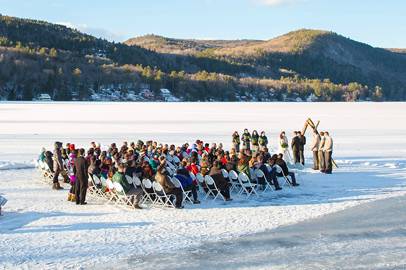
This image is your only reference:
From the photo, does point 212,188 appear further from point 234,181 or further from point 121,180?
point 121,180

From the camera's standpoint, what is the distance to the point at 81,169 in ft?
39.7

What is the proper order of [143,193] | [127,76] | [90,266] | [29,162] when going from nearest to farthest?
1. [90,266]
2. [143,193]
3. [29,162]
4. [127,76]

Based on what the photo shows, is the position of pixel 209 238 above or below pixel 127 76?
below

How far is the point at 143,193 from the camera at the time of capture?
39.5ft

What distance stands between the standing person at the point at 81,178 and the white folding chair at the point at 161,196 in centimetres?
156

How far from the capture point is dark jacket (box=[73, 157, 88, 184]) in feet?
39.5

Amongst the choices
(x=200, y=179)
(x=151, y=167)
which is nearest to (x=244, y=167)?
(x=200, y=179)

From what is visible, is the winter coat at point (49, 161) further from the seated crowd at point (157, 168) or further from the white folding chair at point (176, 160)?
the white folding chair at point (176, 160)

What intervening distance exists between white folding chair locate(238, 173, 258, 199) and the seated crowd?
0.74 feet

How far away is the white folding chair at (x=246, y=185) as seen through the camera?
43.3 feet

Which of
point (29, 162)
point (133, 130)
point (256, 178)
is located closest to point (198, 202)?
point (256, 178)

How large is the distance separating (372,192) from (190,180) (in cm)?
475

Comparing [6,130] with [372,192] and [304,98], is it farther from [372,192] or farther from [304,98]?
[304,98]

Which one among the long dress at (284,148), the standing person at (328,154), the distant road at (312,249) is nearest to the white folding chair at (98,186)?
the distant road at (312,249)
